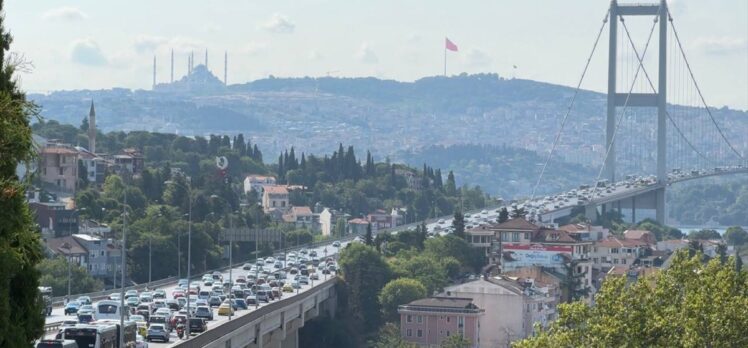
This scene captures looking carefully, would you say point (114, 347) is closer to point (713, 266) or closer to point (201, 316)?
point (713, 266)

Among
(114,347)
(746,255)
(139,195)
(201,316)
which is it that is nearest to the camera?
(114,347)

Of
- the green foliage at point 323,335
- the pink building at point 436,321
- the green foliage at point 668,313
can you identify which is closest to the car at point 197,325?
the green foliage at point 668,313

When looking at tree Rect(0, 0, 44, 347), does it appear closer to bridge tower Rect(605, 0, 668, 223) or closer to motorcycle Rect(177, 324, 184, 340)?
motorcycle Rect(177, 324, 184, 340)

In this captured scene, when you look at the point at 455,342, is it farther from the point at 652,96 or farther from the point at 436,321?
the point at 652,96

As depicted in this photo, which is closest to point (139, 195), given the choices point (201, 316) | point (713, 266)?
point (201, 316)

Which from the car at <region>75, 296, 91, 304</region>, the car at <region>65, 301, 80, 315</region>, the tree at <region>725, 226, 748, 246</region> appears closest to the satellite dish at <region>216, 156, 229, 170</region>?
the tree at <region>725, 226, 748, 246</region>

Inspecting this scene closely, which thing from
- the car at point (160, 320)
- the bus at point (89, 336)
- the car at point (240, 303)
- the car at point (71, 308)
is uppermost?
the bus at point (89, 336)

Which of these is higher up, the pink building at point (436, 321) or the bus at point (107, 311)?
the bus at point (107, 311)

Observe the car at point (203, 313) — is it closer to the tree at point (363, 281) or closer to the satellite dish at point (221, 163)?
the tree at point (363, 281)
